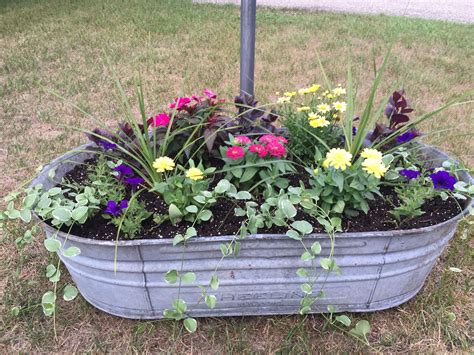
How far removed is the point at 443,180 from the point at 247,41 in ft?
2.64

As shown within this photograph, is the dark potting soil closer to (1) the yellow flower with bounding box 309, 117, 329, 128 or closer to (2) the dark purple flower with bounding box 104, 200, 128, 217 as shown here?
(2) the dark purple flower with bounding box 104, 200, 128, 217

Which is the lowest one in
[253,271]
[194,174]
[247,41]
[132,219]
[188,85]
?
[188,85]

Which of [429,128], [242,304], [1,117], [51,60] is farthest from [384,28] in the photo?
[242,304]

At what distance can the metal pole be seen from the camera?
4.79 ft

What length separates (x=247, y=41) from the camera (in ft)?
4.97

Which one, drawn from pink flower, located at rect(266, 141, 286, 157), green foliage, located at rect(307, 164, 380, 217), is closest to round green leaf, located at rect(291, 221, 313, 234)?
green foliage, located at rect(307, 164, 380, 217)

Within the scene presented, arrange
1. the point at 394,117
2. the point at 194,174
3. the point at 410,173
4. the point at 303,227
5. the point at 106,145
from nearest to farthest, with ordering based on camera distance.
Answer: the point at 303,227
the point at 194,174
the point at 410,173
the point at 106,145
the point at 394,117

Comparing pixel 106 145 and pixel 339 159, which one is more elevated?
pixel 339 159

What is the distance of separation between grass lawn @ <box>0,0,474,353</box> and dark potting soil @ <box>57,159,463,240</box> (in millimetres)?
267

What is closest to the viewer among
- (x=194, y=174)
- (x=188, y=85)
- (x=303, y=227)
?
(x=303, y=227)

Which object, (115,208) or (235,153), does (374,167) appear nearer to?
(235,153)

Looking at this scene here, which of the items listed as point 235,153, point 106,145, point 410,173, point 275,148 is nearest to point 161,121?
point 106,145

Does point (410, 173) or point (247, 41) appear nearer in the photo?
point (410, 173)

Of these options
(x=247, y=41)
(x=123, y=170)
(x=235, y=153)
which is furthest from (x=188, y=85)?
(x=235, y=153)
